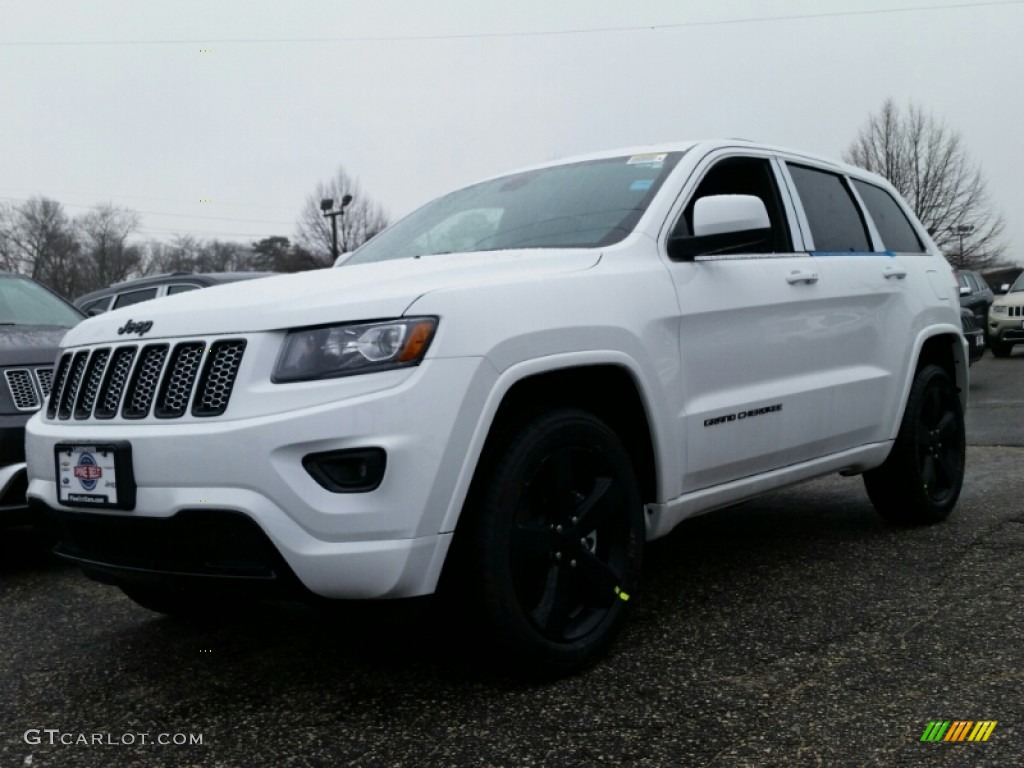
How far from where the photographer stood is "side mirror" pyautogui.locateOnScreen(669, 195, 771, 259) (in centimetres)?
342

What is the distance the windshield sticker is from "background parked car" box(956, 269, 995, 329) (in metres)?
13.3

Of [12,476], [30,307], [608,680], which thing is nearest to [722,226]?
[608,680]

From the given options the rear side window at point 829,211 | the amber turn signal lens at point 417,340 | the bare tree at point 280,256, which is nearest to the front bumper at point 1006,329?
the rear side window at point 829,211

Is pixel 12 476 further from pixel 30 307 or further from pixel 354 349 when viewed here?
pixel 354 349

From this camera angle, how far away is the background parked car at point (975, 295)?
55.8ft

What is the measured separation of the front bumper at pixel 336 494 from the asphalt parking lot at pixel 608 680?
0.82ft

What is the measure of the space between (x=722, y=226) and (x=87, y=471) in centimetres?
209

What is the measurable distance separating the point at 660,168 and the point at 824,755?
2137mm

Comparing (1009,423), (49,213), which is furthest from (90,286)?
(1009,423)

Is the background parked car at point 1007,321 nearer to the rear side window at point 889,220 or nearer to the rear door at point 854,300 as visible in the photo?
the rear side window at point 889,220

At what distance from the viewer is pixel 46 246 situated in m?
58.8

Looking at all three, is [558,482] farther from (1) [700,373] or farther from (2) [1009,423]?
(2) [1009,423]

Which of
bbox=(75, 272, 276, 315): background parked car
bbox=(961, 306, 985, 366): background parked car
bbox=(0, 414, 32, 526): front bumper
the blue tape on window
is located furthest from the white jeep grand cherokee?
bbox=(961, 306, 985, 366): background parked car

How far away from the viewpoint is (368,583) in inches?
103
